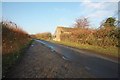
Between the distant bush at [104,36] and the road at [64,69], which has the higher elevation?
the distant bush at [104,36]

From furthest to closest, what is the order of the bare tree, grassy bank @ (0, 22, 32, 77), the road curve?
the bare tree, grassy bank @ (0, 22, 32, 77), the road curve

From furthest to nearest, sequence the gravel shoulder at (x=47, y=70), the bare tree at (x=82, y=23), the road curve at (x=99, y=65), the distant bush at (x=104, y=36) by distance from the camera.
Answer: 1. the bare tree at (x=82, y=23)
2. the distant bush at (x=104, y=36)
3. the road curve at (x=99, y=65)
4. the gravel shoulder at (x=47, y=70)

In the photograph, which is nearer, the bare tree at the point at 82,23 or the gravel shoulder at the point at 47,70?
the gravel shoulder at the point at 47,70

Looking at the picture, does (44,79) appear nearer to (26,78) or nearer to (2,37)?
(26,78)

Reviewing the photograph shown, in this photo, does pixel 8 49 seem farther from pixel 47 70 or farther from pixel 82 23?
pixel 82 23

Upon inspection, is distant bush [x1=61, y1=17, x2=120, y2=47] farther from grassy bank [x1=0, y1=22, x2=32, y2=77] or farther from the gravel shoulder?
the gravel shoulder

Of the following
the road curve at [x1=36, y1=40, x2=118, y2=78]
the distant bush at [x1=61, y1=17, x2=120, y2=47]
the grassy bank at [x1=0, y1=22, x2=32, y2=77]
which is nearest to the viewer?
the road curve at [x1=36, y1=40, x2=118, y2=78]

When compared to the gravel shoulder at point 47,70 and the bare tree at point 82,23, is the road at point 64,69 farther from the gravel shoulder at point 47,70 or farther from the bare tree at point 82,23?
the bare tree at point 82,23

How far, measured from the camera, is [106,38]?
80.1 ft

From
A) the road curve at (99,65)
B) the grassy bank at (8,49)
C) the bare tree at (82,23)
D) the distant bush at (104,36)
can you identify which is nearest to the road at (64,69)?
the road curve at (99,65)

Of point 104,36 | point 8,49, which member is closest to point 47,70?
point 8,49

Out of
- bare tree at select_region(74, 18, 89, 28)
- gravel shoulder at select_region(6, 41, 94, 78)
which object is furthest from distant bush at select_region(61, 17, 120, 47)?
bare tree at select_region(74, 18, 89, 28)

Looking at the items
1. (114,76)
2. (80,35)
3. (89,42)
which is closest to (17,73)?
(114,76)

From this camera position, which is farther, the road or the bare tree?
the bare tree
